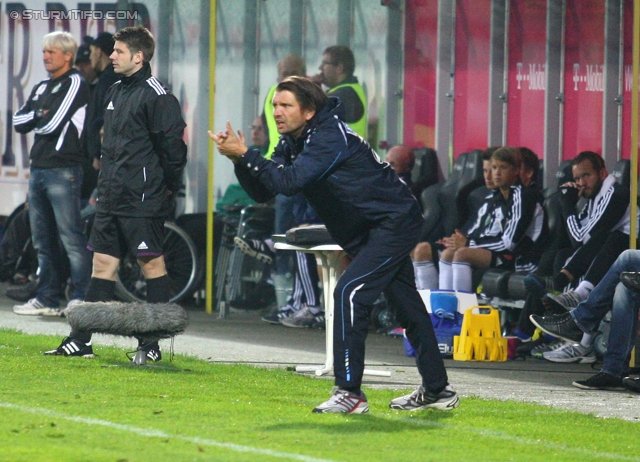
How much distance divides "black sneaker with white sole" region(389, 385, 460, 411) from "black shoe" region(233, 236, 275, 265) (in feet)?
19.6

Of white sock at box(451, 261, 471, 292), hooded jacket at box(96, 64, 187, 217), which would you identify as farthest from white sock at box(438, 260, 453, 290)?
hooded jacket at box(96, 64, 187, 217)

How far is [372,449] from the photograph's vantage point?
588 centimetres

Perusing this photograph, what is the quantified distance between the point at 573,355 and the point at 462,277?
145 cm

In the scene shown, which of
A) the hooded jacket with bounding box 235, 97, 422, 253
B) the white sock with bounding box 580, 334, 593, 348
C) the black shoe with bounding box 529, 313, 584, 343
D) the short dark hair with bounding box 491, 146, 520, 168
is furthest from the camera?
the short dark hair with bounding box 491, 146, 520, 168

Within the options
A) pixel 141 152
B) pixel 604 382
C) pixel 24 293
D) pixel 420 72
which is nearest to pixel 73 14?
pixel 24 293

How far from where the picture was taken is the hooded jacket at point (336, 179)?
21.4 feet

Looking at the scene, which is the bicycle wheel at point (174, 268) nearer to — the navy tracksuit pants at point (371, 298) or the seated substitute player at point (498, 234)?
the seated substitute player at point (498, 234)

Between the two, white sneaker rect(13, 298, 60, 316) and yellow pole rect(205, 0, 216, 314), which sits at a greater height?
yellow pole rect(205, 0, 216, 314)

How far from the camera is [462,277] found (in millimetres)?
11367

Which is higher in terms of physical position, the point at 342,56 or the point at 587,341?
the point at 342,56

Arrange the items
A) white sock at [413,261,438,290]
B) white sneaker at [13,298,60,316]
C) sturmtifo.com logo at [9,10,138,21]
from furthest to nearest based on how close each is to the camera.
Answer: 1. sturmtifo.com logo at [9,10,138,21]
2. white sneaker at [13,298,60,316]
3. white sock at [413,261,438,290]

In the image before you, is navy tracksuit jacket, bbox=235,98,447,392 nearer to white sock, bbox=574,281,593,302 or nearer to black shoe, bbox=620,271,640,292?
black shoe, bbox=620,271,640,292

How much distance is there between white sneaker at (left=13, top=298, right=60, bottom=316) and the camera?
40.3 ft

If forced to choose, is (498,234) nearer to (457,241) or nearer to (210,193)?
(457,241)
